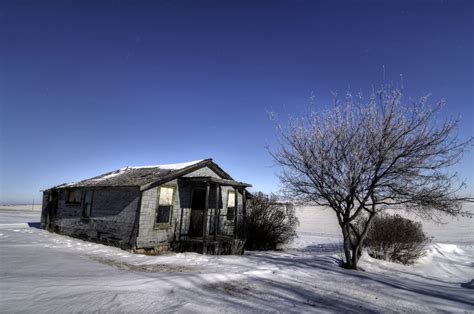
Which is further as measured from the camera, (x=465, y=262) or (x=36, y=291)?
(x=465, y=262)

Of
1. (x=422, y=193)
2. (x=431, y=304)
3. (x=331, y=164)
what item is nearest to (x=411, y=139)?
(x=422, y=193)

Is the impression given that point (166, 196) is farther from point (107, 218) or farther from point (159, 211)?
point (107, 218)

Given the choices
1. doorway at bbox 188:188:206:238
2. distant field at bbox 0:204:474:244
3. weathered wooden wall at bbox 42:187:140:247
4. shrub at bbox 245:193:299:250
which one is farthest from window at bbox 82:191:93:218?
distant field at bbox 0:204:474:244

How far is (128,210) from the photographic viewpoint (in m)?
12.3

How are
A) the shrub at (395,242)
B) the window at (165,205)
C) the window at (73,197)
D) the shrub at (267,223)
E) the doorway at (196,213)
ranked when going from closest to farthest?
the window at (165,205) → the doorway at (196,213) → the shrub at (395,242) → the window at (73,197) → the shrub at (267,223)

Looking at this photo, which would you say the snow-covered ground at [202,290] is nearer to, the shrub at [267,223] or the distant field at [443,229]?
the shrub at [267,223]

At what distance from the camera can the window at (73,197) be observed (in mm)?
15598

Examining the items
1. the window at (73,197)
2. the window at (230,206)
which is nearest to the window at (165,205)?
the window at (230,206)

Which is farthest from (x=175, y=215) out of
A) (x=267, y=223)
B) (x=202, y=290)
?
(x=202, y=290)

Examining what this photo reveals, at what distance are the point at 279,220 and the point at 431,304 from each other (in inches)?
474

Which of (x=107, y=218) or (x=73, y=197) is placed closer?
(x=107, y=218)

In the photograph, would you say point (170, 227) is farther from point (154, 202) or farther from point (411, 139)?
point (411, 139)

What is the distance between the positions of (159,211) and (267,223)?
7303 millimetres

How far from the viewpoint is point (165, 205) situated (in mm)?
12914
